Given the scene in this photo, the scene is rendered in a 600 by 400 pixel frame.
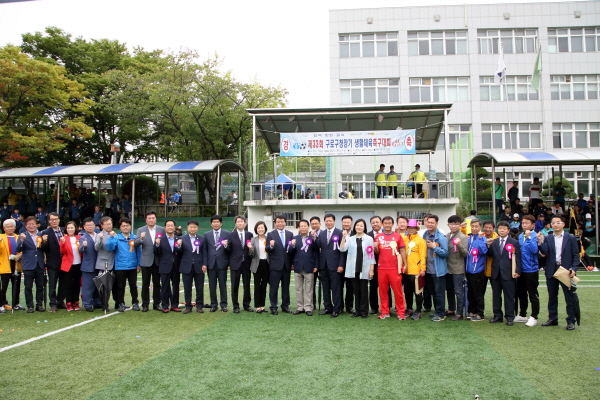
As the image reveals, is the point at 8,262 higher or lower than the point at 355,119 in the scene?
lower

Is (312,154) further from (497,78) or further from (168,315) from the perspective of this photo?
(497,78)

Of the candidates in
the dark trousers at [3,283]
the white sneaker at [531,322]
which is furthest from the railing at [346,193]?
the dark trousers at [3,283]

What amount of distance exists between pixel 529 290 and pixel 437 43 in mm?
25574

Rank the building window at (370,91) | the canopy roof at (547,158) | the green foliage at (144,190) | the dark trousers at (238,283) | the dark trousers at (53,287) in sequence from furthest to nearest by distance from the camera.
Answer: the building window at (370,91), the green foliage at (144,190), the canopy roof at (547,158), the dark trousers at (53,287), the dark trousers at (238,283)

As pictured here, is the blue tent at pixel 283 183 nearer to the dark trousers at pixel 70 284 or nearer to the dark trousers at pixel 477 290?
the dark trousers at pixel 70 284

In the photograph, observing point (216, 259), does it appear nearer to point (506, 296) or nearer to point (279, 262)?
point (279, 262)

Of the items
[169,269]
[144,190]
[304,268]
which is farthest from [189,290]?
Answer: [144,190]

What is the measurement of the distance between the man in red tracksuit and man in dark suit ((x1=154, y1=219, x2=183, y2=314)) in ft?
10.4

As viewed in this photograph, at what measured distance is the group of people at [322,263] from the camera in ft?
23.8

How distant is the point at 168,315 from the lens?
7855 mm

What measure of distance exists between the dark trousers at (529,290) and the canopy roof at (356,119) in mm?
10024

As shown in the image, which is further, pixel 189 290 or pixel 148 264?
pixel 189 290

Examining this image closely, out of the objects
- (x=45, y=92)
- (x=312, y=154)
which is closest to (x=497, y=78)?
(x=312, y=154)

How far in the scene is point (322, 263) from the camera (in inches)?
312
